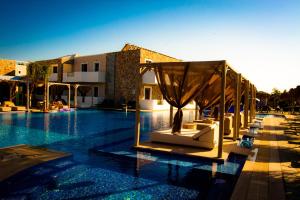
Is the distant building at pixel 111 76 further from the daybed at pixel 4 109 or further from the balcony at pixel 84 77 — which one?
the daybed at pixel 4 109

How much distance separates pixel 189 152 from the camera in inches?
320

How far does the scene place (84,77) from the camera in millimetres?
31750

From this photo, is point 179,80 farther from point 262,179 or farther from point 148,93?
point 148,93

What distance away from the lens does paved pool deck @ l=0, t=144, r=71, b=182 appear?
18.8ft

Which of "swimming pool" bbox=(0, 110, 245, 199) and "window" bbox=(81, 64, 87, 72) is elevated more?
"window" bbox=(81, 64, 87, 72)

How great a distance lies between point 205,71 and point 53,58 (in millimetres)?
32633

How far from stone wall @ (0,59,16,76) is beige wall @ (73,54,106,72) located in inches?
355

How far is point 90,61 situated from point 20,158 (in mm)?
27423

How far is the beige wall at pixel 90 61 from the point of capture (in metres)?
31.4

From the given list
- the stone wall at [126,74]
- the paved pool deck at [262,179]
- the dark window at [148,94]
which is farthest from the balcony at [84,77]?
the paved pool deck at [262,179]

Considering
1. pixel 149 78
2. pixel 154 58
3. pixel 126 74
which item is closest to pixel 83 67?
pixel 126 74

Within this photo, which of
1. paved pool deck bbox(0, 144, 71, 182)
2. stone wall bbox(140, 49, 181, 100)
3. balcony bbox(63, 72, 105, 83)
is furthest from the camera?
balcony bbox(63, 72, 105, 83)

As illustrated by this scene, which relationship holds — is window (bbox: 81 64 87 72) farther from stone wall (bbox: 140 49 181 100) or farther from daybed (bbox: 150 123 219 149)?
daybed (bbox: 150 123 219 149)

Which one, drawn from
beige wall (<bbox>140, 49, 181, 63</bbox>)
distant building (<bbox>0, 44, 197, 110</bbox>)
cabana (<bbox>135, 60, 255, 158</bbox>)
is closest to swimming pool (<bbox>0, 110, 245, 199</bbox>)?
cabana (<bbox>135, 60, 255, 158</bbox>)
